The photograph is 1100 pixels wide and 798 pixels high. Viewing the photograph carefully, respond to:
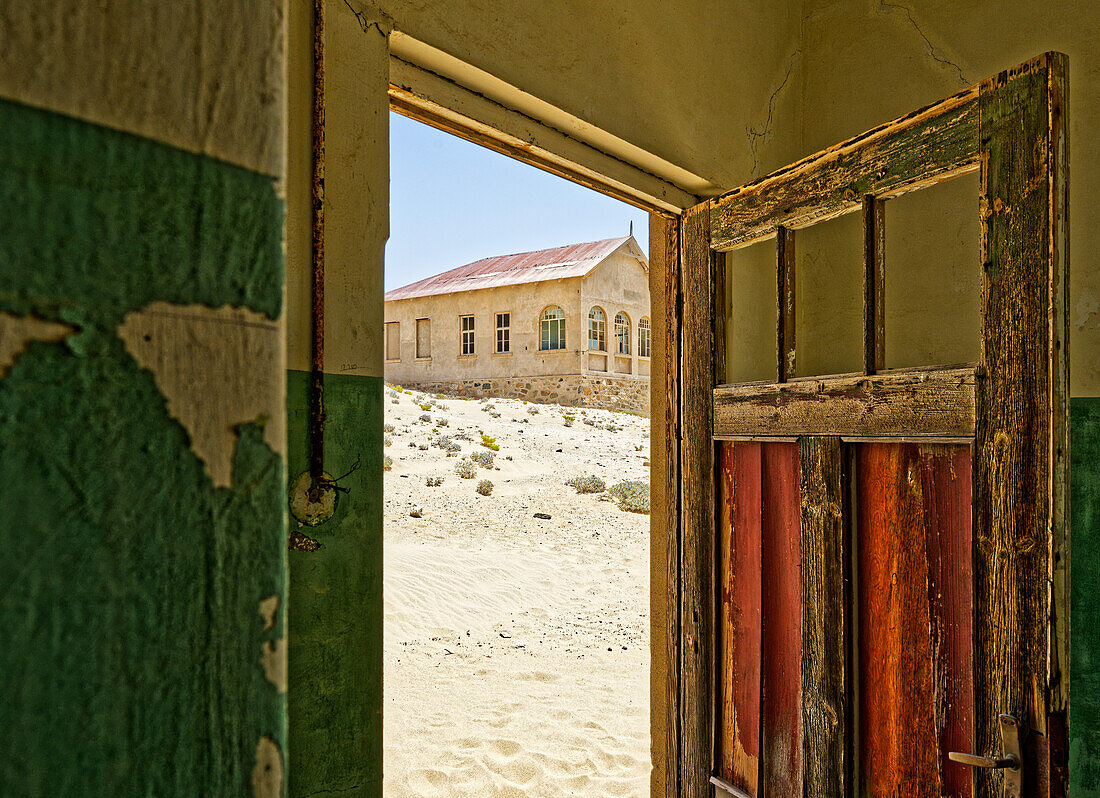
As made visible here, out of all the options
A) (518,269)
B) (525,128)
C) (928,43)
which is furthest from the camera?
(518,269)

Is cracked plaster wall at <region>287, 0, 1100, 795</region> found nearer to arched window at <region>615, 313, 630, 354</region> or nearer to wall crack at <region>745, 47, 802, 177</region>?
wall crack at <region>745, 47, 802, 177</region>

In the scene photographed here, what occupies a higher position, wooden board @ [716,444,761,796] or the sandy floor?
wooden board @ [716,444,761,796]

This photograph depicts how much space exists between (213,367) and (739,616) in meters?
2.05

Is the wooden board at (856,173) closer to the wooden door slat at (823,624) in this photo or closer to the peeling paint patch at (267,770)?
the wooden door slat at (823,624)

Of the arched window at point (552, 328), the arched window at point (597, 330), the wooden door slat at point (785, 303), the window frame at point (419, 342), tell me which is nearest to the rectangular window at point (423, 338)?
the window frame at point (419, 342)

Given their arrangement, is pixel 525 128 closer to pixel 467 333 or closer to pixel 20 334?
pixel 20 334

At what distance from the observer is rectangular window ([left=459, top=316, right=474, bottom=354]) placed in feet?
73.5

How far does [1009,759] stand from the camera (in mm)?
1314

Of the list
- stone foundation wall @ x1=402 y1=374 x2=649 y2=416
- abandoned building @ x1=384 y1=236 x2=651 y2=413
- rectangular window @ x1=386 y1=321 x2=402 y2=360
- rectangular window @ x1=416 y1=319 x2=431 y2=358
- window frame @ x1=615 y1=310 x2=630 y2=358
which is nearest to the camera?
stone foundation wall @ x1=402 y1=374 x2=649 y2=416

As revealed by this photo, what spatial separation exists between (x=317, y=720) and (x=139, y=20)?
131 centimetres

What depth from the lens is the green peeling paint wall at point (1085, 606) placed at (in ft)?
5.65

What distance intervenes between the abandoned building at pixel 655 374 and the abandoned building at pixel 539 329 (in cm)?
1779

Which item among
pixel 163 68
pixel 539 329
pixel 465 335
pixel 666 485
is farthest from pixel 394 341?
pixel 163 68

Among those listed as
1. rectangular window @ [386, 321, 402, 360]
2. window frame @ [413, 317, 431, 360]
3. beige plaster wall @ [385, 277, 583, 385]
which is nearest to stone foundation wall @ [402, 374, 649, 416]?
beige plaster wall @ [385, 277, 583, 385]
